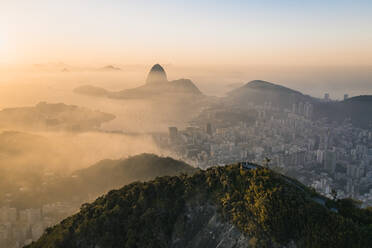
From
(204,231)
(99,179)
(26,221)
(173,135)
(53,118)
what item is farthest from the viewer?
(53,118)

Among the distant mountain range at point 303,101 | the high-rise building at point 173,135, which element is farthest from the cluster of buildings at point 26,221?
the distant mountain range at point 303,101

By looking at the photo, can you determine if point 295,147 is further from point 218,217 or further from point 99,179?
point 218,217

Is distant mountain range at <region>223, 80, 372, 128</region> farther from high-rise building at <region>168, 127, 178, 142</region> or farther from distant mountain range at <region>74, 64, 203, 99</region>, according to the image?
high-rise building at <region>168, 127, 178, 142</region>

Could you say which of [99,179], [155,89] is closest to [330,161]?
[99,179]

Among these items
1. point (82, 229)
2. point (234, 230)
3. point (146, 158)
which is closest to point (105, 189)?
point (146, 158)

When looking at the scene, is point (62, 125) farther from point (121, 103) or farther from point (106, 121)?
point (121, 103)

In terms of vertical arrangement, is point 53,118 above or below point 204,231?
below
